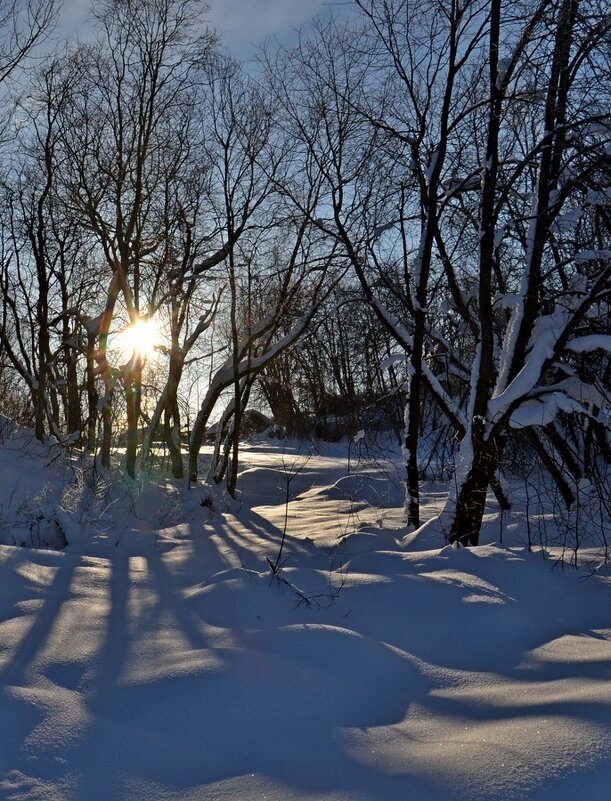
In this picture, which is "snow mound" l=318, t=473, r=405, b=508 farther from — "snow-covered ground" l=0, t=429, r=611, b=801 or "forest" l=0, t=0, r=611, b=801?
"snow-covered ground" l=0, t=429, r=611, b=801

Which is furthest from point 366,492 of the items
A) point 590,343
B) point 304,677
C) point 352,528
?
point 304,677

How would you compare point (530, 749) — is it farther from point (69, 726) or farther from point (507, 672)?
point (69, 726)

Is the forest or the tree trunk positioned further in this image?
the tree trunk

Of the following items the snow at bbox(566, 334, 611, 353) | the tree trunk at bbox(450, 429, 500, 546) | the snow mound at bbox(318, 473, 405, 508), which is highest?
the snow at bbox(566, 334, 611, 353)

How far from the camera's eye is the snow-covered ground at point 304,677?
2211mm

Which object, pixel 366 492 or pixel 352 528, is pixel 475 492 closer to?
pixel 352 528

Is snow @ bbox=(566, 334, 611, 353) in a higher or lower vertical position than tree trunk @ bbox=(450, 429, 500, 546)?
higher

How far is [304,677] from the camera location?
307 centimetres

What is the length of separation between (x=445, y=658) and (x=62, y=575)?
2798 millimetres

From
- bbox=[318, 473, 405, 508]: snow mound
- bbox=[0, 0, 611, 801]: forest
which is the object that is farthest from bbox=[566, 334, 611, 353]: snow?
bbox=[318, 473, 405, 508]: snow mound

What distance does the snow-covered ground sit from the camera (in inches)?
→ 87.0

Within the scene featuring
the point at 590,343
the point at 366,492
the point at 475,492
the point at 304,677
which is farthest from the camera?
the point at 366,492

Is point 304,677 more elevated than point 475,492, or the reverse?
point 475,492

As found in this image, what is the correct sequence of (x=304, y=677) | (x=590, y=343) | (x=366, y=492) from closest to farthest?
(x=304, y=677) → (x=590, y=343) → (x=366, y=492)
